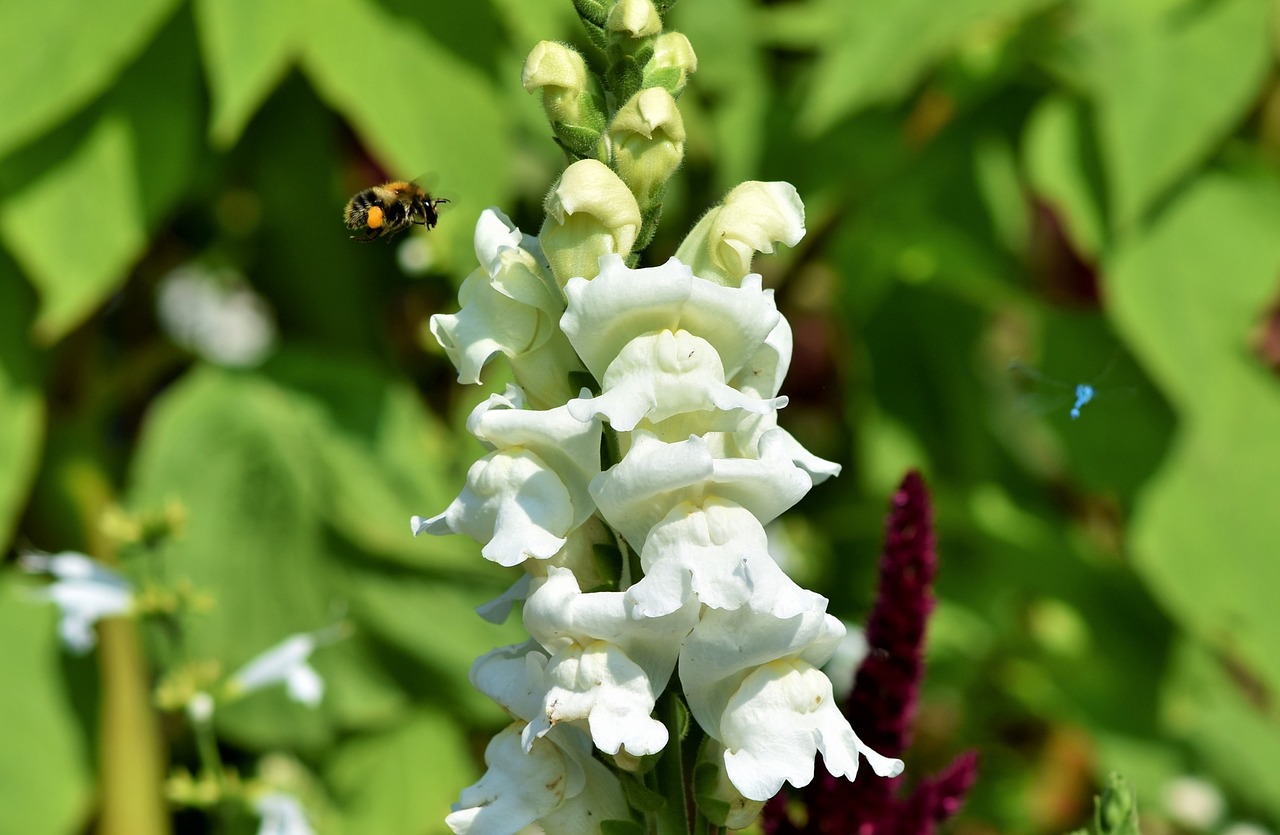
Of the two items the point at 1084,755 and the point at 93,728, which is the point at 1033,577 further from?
the point at 93,728

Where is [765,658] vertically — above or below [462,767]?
above

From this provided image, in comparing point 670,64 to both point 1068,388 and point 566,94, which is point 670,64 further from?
point 1068,388

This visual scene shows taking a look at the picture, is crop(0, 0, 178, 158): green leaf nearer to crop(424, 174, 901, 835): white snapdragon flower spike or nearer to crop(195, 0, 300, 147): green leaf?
crop(195, 0, 300, 147): green leaf

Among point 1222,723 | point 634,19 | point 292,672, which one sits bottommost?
point 1222,723

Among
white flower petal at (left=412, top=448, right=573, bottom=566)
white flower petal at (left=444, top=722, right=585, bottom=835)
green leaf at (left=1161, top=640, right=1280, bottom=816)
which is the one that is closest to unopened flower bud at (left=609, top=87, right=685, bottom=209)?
white flower petal at (left=412, top=448, right=573, bottom=566)

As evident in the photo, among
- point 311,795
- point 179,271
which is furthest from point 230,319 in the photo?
point 311,795

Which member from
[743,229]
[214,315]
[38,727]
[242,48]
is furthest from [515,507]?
[214,315]

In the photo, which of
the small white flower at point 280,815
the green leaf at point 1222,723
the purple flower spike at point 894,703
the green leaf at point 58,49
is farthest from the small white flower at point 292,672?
the green leaf at point 1222,723
